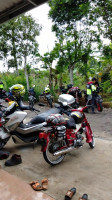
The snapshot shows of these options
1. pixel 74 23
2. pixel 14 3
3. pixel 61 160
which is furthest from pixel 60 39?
pixel 61 160

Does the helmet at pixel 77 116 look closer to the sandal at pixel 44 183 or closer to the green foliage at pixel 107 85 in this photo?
the sandal at pixel 44 183

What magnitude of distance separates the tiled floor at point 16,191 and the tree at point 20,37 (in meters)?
10.7

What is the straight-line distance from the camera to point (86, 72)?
11.0 metres

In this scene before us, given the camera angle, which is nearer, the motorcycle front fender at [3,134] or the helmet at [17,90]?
the motorcycle front fender at [3,134]

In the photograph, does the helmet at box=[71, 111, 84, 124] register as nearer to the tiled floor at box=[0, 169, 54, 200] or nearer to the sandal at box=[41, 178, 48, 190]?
the sandal at box=[41, 178, 48, 190]

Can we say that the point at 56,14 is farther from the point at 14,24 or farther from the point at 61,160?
the point at 61,160

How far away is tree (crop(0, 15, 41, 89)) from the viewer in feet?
40.9

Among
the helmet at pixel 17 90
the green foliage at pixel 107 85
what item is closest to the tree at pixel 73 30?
the green foliage at pixel 107 85

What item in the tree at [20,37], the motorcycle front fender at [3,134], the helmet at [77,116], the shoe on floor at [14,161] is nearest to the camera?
the shoe on floor at [14,161]

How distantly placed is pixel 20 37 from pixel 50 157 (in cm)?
1108

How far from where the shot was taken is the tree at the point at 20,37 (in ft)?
40.9

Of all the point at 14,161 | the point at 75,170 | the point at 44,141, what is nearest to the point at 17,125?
the point at 14,161

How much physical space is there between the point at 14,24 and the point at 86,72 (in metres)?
5.95

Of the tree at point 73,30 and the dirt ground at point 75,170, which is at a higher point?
the tree at point 73,30
